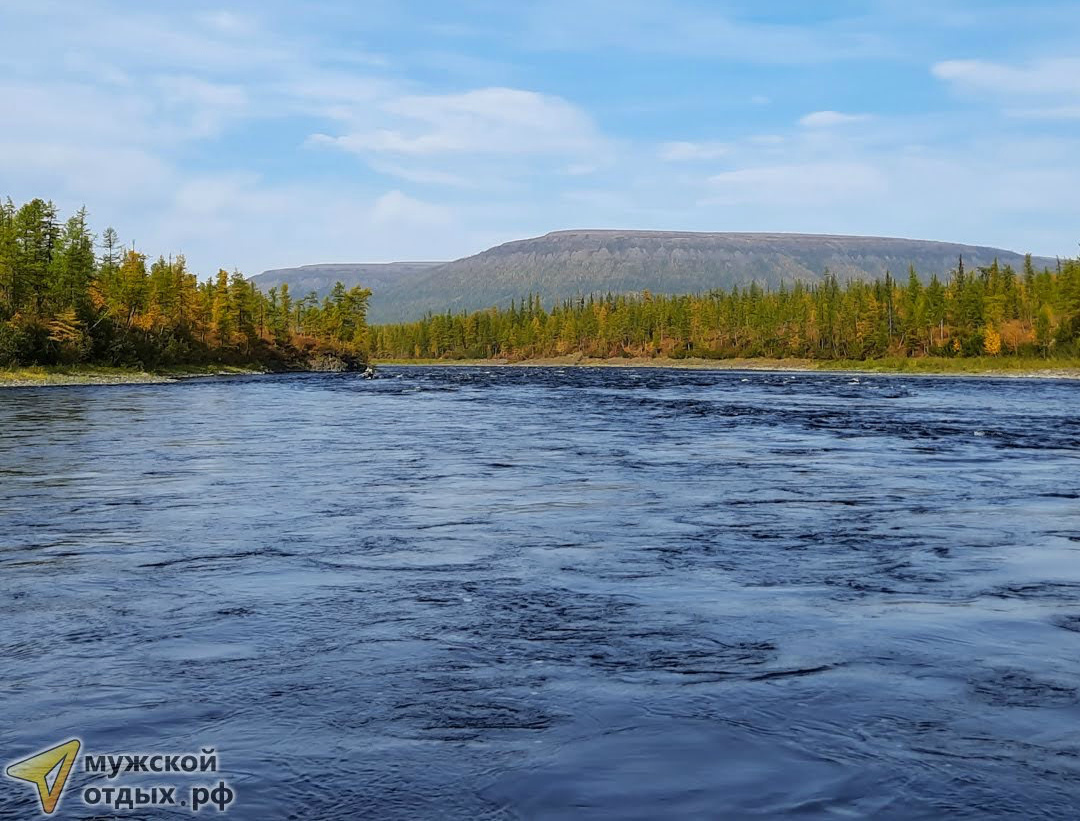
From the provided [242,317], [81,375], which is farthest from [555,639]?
[242,317]

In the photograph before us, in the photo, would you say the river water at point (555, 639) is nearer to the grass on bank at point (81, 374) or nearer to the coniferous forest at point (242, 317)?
the grass on bank at point (81, 374)

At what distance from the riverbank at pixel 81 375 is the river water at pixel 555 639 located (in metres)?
61.0

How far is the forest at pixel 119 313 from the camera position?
91.1 metres

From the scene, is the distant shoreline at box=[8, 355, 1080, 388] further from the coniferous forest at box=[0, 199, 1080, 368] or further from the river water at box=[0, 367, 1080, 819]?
the river water at box=[0, 367, 1080, 819]

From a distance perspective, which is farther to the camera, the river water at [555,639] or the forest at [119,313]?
the forest at [119,313]

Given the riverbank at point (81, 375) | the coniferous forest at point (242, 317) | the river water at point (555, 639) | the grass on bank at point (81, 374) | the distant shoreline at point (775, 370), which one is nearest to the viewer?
the river water at point (555, 639)

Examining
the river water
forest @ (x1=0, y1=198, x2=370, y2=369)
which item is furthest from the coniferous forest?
the river water

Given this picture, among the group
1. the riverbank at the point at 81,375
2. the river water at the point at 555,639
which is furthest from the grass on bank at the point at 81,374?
the river water at the point at 555,639

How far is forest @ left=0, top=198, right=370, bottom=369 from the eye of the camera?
91.1 m

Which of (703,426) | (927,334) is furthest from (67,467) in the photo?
(927,334)

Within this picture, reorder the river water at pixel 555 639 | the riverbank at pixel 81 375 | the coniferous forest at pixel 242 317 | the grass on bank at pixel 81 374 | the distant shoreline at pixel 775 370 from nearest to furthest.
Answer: the river water at pixel 555 639
the riverbank at pixel 81 375
the grass on bank at pixel 81 374
the distant shoreline at pixel 775 370
the coniferous forest at pixel 242 317

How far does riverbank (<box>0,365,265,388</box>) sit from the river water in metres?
61.0

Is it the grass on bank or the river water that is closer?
the river water

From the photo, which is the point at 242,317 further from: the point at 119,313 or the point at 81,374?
the point at 81,374
